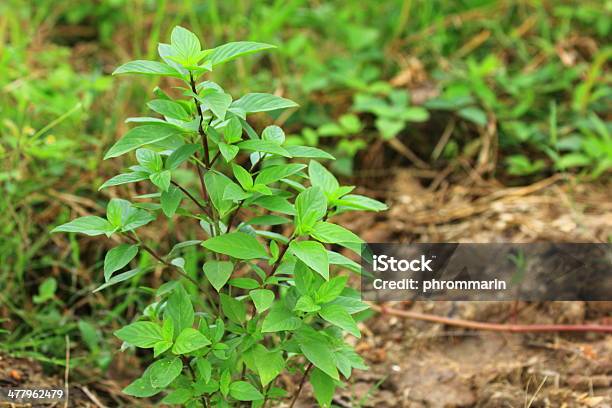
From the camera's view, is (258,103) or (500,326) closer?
(258,103)

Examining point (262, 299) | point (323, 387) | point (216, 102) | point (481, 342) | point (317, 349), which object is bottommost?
point (481, 342)

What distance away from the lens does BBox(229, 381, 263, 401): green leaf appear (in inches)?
57.0

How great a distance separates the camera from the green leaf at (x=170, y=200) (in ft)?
4.60

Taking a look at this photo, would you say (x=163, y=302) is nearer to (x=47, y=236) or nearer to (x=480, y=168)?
(x=47, y=236)

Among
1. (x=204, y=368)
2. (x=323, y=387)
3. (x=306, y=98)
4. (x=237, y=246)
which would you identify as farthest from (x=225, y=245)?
(x=306, y=98)

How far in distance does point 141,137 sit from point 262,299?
0.35 metres

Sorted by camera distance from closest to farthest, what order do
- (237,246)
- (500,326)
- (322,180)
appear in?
1. (237,246)
2. (322,180)
3. (500,326)

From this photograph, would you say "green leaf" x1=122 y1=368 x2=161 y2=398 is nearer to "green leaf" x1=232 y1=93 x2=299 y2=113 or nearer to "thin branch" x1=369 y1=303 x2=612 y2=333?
"green leaf" x1=232 y1=93 x2=299 y2=113

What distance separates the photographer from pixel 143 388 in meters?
1.47

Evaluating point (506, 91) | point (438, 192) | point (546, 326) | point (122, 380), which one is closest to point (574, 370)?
point (546, 326)

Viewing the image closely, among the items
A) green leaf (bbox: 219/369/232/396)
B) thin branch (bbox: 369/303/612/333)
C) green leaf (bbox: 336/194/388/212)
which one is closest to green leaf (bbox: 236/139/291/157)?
green leaf (bbox: 336/194/388/212)

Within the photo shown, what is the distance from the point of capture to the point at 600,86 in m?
2.99

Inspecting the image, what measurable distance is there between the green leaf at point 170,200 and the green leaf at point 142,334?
0.22 m

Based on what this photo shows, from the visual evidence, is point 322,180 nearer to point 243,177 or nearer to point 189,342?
point 243,177
